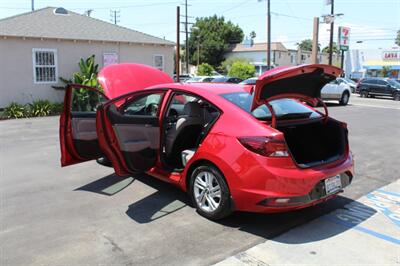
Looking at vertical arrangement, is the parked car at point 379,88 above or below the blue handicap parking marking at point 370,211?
above

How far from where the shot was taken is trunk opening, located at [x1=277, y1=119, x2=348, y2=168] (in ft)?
15.5

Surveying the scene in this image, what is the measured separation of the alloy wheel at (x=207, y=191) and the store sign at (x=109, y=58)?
14858 millimetres

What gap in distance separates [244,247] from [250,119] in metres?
1.29

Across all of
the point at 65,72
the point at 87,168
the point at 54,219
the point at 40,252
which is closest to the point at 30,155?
the point at 87,168

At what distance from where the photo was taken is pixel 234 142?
161 inches

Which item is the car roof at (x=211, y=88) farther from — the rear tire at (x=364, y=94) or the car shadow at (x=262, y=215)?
the rear tire at (x=364, y=94)

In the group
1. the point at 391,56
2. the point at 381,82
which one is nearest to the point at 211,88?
the point at 381,82

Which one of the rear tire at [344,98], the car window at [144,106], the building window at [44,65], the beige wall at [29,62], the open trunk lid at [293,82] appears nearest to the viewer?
the open trunk lid at [293,82]

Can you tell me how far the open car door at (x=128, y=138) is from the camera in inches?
189

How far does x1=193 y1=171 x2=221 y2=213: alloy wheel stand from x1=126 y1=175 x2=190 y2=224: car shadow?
1.41ft

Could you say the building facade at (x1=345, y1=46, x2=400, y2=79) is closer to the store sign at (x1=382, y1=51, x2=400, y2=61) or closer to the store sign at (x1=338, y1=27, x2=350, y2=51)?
the store sign at (x1=382, y1=51, x2=400, y2=61)

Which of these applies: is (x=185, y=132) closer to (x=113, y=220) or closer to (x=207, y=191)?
(x=207, y=191)

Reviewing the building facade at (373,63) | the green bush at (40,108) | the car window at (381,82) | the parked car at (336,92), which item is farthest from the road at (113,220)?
the building facade at (373,63)

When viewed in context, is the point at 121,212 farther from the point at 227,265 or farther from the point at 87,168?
the point at 87,168
